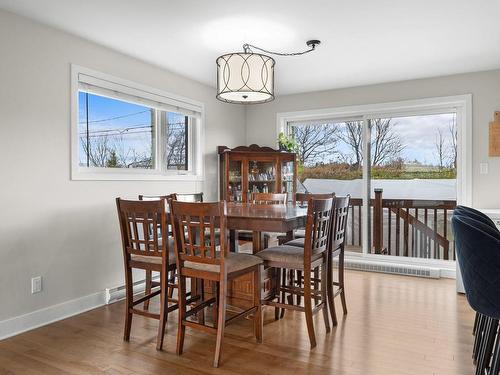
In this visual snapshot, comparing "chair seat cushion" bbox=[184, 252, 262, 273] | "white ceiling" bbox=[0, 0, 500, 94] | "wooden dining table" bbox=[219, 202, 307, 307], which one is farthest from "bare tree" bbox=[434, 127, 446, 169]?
"chair seat cushion" bbox=[184, 252, 262, 273]

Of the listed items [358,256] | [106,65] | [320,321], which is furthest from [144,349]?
A: [358,256]

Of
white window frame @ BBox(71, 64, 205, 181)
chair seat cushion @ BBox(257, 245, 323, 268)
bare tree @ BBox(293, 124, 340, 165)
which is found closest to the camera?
chair seat cushion @ BBox(257, 245, 323, 268)

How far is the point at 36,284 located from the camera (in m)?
3.00

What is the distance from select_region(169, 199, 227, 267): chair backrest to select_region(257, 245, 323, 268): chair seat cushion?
1.51 ft

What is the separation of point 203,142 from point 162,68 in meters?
1.07

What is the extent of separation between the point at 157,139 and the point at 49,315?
2.09m

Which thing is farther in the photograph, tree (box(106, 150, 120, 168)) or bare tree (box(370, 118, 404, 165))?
bare tree (box(370, 118, 404, 165))

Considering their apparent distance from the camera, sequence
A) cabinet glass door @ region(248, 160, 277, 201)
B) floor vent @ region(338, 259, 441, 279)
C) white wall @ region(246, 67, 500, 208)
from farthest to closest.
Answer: cabinet glass door @ region(248, 160, 277, 201)
floor vent @ region(338, 259, 441, 279)
white wall @ region(246, 67, 500, 208)

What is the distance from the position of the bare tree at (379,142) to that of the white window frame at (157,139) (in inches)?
79.9

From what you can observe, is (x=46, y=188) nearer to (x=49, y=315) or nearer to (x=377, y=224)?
(x=49, y=315)

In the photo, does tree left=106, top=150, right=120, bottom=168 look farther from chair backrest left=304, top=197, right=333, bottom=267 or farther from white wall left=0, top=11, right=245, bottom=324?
chair backrest left=304, top=197, right=333, bottom=267

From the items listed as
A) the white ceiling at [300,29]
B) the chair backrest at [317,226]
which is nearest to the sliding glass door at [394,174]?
the white ceiling at [300,29]

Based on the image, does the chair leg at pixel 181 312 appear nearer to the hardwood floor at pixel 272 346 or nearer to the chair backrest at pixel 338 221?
the hardwood floor at pixel 272 346

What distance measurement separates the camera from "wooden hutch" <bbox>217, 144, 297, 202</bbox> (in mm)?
5082
